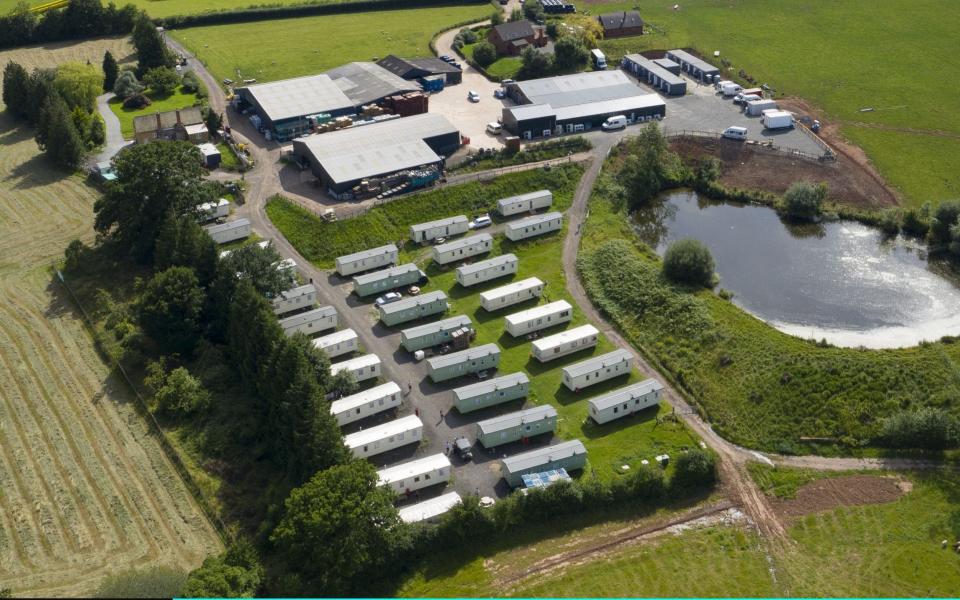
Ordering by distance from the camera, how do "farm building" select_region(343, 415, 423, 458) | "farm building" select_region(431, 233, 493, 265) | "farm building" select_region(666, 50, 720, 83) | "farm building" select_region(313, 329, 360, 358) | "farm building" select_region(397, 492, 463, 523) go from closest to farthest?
1. "farm building" select_region(397, 492, 463, 523)
2. "farm building" select_region(343, 415, 423, 458)
3. "farm building" select_region(313, 329, 360, 358)
4. "farm building" select_region(431, 233, 493, 265)
5. "farm building" select_region(666, 50, 720, 83)

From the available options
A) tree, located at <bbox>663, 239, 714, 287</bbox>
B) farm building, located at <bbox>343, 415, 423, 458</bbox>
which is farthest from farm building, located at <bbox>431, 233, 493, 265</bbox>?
farm building, located at <bbox>343, 415, 423, 458</bbox>

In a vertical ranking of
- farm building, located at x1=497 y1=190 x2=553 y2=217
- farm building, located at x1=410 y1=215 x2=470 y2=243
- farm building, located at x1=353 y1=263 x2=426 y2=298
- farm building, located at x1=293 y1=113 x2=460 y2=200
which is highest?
farm building, located at x1=293 y1=113 x2=460 y2=200

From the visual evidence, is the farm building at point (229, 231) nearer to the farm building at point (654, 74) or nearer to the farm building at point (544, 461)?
the farm building at point (544, 461)

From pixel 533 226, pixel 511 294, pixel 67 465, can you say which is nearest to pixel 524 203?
pixel 533 226

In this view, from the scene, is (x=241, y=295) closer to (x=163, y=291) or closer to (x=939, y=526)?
(x=163, y=291)

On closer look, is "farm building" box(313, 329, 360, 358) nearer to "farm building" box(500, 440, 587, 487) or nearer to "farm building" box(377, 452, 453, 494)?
"farm building" box(377, 452, 453, 494)

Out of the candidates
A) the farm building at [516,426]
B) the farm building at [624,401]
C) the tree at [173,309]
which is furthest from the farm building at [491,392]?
the tree at [173,309]
